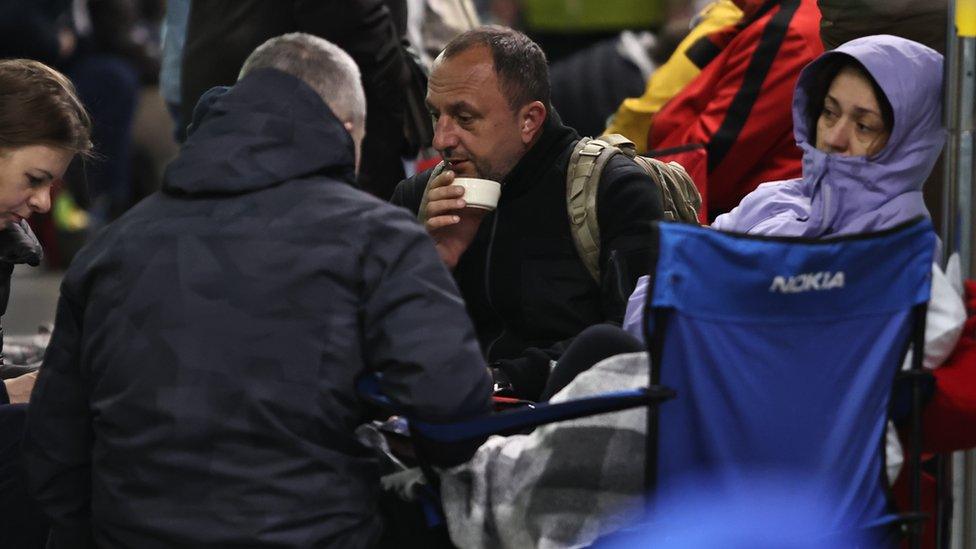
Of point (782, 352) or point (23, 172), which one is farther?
point (23, 172)

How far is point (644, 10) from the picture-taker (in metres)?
9.75

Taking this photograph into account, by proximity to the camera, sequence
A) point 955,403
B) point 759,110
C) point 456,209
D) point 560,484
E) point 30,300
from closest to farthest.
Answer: point 560,484 → point 955,403 → point 456,209 → point 759,110 → point 30,300

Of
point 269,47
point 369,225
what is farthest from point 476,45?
point 369,225

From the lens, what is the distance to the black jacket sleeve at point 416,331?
9.77 ft

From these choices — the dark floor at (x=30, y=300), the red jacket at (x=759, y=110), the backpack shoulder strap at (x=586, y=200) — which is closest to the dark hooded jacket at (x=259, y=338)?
the backpack shoulder strap at (x=586, y=200)

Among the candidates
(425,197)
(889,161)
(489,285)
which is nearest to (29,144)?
(425,197)

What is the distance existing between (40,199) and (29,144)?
0.55 ft

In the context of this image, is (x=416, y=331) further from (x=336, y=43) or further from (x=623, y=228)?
(x=336, y=43)

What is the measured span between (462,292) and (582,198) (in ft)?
1.39

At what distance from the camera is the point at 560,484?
10.2ft

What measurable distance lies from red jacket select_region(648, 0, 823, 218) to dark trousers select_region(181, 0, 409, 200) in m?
1.08

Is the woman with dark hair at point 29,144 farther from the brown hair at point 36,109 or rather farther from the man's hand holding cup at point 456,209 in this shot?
the man's hand holding cup at point 456,209

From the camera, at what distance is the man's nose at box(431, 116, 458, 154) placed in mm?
4277

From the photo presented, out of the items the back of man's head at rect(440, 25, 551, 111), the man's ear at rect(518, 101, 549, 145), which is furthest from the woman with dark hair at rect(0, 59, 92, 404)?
the man's ear at rect(518, 101, 549, 145)
